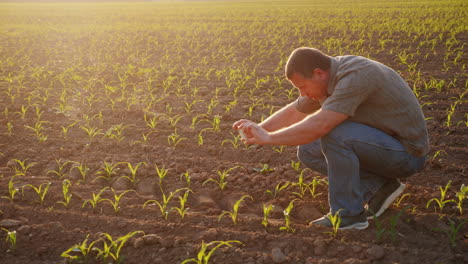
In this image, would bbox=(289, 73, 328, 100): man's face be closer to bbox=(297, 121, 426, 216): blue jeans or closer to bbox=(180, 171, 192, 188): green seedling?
bbox=(297, 121, 426, 216): blue jeans

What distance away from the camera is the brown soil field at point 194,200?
3221 mm

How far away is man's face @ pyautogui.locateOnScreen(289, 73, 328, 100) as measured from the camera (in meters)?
3.39

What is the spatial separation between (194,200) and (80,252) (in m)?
1.21

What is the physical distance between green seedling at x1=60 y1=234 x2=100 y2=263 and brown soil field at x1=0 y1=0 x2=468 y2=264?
61 mm

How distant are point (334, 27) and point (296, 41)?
14.3ft

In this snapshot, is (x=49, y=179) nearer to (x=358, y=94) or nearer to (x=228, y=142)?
(x=228, y=142)

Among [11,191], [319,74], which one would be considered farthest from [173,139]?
[319,74]

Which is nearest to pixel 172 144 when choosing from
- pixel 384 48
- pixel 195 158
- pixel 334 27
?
pixel 195 158

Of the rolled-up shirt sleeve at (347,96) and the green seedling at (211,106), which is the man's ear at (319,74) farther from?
the green seedling at (211,106)

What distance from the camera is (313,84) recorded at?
3436 millimetres

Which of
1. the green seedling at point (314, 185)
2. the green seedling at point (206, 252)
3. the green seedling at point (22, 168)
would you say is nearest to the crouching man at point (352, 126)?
the green seedling at point (314, 185)

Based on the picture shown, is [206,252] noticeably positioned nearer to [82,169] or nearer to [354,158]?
[354,158]

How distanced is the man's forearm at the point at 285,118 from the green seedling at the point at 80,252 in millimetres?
1850

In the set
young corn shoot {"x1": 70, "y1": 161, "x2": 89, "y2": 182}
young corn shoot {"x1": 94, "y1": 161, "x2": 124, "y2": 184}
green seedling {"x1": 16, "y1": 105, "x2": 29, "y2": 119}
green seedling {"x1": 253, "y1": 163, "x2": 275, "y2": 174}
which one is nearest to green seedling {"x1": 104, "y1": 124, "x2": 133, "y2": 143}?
young corn shoot {"x1": 70, "y1": 161, "x2": 89, "y2": 182}
